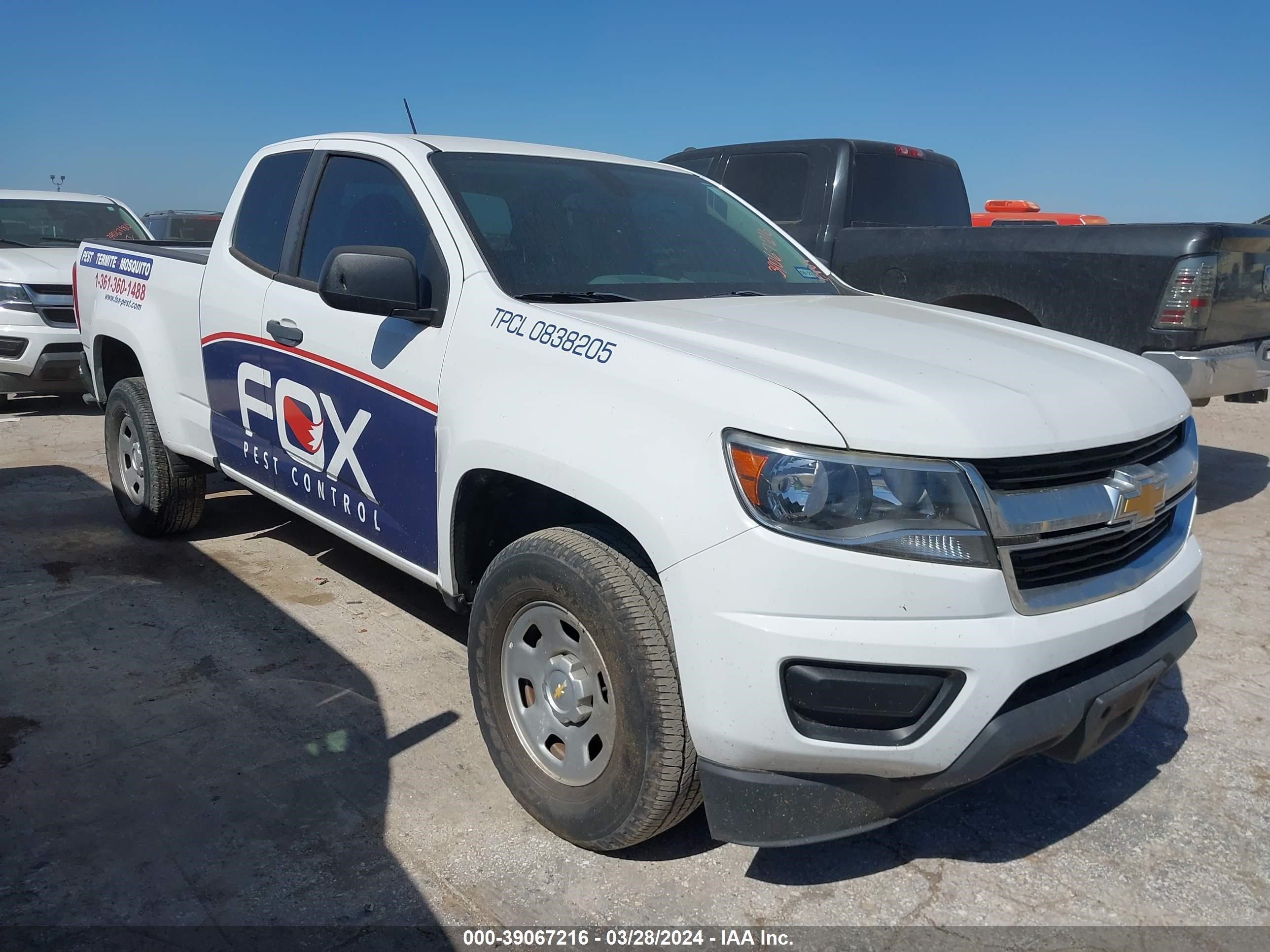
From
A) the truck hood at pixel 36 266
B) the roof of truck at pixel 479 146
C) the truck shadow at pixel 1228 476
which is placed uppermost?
the roof of truck at pixel 479 146

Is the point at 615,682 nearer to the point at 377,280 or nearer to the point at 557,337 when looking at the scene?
the point at 557,337

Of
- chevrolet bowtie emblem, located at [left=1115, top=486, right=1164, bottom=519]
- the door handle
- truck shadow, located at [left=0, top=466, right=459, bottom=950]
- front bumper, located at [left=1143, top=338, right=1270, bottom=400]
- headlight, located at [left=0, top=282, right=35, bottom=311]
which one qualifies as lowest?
truck shadow, located at [left=0, top=466, right=459, bottom=950]

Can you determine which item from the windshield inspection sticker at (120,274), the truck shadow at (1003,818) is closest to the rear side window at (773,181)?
the windshield inspection sticker at (120,274)

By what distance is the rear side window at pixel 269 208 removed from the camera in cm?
400

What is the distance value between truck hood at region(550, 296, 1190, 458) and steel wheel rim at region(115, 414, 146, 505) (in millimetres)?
3098

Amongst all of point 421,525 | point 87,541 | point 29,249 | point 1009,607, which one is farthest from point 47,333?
point 1009,607

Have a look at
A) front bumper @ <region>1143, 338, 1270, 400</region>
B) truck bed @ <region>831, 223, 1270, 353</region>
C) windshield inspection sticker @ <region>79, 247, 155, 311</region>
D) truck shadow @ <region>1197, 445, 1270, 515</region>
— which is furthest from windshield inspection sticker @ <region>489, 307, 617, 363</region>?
truck shadow @ <region>1197, 445, 1270, 515</region>

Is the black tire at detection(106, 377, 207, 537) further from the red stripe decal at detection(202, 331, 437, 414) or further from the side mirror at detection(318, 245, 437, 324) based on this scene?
the side mirror at detection(318, 245, 437, 324)

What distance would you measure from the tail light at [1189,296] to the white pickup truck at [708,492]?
216 cm

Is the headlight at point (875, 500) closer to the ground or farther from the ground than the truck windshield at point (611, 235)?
closer to the ground

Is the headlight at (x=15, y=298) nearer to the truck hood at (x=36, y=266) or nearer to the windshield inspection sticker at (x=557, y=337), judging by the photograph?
the truck hood at (x=36, y=266)

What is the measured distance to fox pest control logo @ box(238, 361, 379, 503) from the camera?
337cm

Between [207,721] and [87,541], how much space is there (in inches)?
91.2

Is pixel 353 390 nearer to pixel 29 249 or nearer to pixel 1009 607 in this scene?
pixel 1009 607
